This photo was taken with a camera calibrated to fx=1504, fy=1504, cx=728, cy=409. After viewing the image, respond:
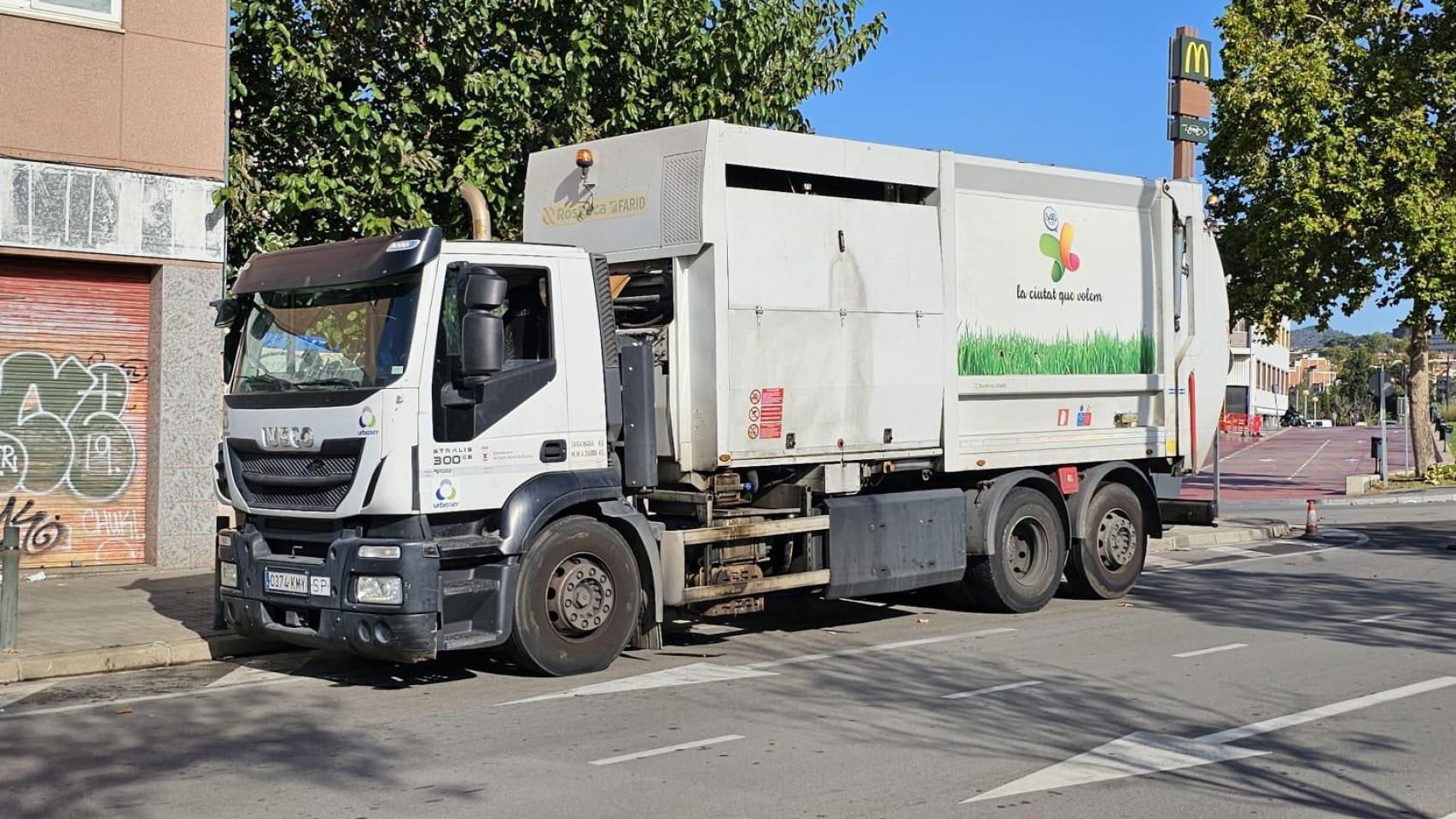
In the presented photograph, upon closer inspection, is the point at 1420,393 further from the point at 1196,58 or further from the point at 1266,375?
the point at 1266,375

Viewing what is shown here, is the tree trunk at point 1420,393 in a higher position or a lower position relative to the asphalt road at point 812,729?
higher

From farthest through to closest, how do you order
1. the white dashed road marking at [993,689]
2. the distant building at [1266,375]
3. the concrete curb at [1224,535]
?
the distant building at [1266,375] → the concrete curb at [1224,535] → the white dashed road marking at [993,689]

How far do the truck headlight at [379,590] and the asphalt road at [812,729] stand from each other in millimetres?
615

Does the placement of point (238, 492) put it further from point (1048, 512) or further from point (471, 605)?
point (1048, 512)

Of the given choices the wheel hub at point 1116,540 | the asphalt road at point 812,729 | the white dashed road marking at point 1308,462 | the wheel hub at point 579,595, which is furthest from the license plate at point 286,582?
the white dashed road marking at point 1308,462

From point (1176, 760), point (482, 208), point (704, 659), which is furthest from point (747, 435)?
point (1176, 760)

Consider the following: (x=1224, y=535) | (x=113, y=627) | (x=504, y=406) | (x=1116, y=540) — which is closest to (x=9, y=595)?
(x=113, y=627)

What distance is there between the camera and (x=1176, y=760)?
7.20 meters

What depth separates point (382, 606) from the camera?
8.80 metres

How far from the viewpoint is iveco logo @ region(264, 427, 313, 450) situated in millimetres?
9102

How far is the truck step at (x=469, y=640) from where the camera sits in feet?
29.2

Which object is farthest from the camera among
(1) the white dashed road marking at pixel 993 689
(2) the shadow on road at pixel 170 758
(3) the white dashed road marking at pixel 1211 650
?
(3) the white dashed road marking at pixel 1211 650

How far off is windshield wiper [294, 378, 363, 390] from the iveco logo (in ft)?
0.85

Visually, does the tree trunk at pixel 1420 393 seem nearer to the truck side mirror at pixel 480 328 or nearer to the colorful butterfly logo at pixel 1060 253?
the colorful butterfly logo at pixel 1060 253
